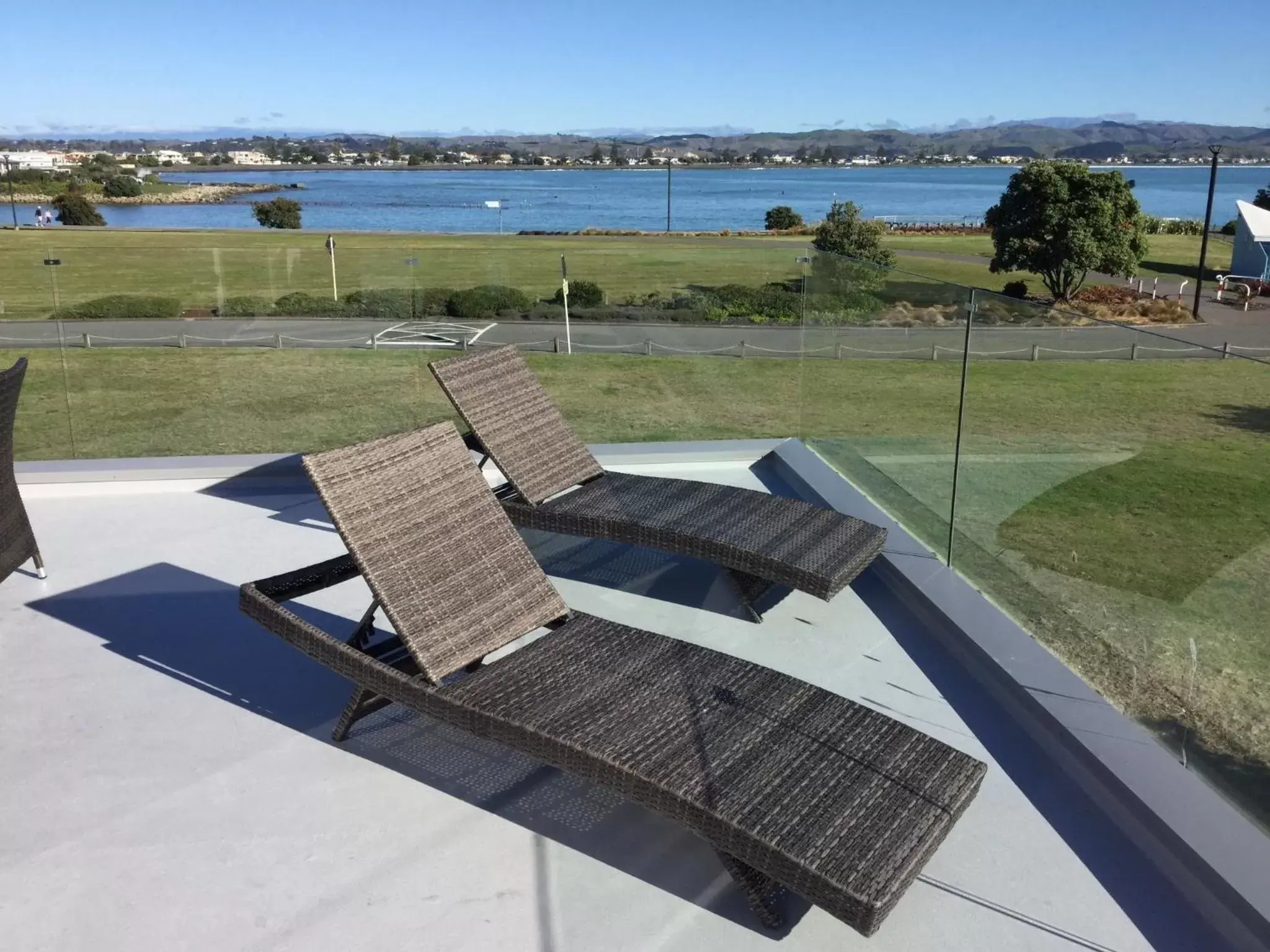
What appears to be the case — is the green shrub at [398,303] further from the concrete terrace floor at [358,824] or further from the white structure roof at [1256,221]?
the white structure roof at [1256,221]

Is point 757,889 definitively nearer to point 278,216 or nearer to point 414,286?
point 414,286

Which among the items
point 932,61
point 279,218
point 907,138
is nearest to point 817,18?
point 932,61

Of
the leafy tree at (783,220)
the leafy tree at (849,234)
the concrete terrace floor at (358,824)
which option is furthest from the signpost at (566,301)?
the leafy tree at (783,220)

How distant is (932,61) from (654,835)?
326 ft

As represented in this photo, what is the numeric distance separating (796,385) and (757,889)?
3.63 meters

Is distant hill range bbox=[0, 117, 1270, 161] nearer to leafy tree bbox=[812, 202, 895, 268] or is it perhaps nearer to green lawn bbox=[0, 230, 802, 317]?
leafy tree bbox=[812, 202, 895, 268]

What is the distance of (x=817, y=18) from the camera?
232ft

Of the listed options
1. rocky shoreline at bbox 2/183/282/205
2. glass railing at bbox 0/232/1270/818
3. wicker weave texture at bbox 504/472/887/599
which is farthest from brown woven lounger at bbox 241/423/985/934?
rocky shoreline at bbox 2/183/282/205

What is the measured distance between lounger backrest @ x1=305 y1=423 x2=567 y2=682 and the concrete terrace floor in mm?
323

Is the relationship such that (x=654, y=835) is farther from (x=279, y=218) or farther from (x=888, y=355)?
(x=279, y=218)

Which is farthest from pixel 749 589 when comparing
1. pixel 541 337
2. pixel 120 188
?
pixel 120 188

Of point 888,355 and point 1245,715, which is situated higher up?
point 888,355

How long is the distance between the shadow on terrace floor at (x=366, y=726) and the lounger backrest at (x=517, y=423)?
0.92 m

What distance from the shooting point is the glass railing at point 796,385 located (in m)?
2.54
